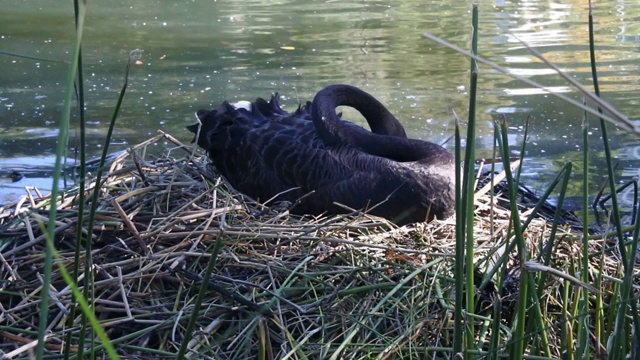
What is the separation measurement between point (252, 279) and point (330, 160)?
0.97 m

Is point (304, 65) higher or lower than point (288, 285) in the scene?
lower

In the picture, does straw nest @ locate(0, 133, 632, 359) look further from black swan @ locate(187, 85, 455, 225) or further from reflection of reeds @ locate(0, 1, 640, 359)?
black swan @ locate(187, 85, 455, 225)

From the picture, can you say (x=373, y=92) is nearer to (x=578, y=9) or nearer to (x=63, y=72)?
(x=63, y=72)

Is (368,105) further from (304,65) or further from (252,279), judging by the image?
(304,65)

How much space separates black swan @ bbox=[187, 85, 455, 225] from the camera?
3.15m

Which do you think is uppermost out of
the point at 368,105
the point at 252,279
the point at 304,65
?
the point at 368,105

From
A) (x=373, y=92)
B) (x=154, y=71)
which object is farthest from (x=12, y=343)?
(x=154, y=71)

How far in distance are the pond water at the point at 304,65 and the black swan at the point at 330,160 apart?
1.27 feet

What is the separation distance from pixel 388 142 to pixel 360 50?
4.39m

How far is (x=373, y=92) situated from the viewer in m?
6.16

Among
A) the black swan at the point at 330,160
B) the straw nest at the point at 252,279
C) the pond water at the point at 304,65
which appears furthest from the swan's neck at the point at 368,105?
the straw nest at the point at 252,279

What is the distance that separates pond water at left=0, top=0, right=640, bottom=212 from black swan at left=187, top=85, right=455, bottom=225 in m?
0.39

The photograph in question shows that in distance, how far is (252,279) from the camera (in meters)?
2.52

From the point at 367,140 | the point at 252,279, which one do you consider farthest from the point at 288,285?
the point at 367,140
